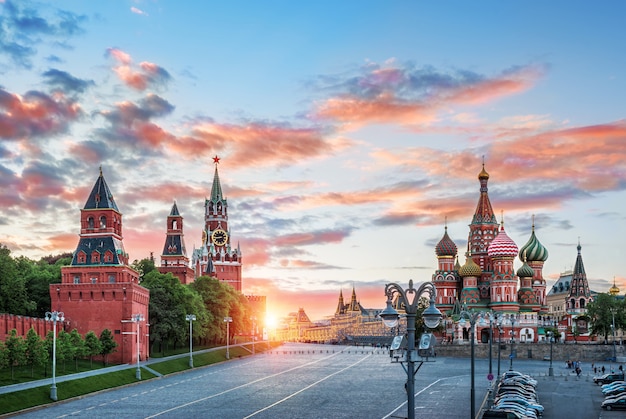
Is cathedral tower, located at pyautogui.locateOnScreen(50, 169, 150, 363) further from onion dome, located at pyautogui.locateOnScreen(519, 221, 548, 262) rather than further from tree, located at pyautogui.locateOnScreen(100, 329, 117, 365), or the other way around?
onion dome, located at pyautogui.locateOnScreen(519, 221, 548, 262)

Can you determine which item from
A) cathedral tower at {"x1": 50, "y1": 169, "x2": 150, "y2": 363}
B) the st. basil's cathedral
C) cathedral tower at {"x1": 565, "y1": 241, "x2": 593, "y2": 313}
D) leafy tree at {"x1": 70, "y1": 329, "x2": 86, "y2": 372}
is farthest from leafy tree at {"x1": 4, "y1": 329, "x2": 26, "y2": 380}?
cathedral tower at {"x1": 565, "y1": 241, "x2": 593, "y2": 313}

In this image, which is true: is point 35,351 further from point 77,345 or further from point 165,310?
point 165,310

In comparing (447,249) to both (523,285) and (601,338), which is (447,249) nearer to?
(523,285)

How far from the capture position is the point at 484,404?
58000mm

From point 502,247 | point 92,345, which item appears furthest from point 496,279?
point 92,345

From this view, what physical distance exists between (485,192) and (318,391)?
4040 inches

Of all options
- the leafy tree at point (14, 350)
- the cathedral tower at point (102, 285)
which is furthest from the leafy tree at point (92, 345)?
the leafy tree at point (14, 350)

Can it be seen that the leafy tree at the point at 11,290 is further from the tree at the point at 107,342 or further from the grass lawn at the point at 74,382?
the grass lawn at the point at 74,382

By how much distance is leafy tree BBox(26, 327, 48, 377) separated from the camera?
227 ft

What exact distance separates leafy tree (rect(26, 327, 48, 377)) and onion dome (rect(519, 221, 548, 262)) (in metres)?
111

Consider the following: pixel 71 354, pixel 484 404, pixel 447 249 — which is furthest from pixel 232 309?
pixel 484 404

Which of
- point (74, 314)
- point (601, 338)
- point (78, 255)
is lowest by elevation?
point (601, 338)

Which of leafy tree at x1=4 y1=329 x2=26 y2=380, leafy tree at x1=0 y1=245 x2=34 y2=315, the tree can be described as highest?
leafy tree at x1=0 y1=245 x2=34 y2=315

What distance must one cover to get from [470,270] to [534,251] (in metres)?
15.8
